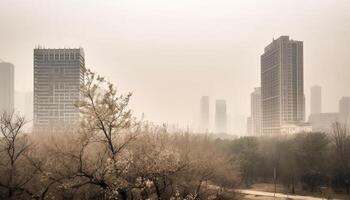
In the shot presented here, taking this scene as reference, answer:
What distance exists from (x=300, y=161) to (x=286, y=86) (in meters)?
59.9

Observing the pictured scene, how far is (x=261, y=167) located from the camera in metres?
51.8

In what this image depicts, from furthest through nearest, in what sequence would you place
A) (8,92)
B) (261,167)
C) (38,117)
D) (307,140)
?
1. (8,92)
2. (38,117)
3. (261,167)
4. (307,140)

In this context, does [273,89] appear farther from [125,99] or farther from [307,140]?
[125,99]

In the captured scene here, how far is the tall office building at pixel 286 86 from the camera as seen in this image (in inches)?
3935

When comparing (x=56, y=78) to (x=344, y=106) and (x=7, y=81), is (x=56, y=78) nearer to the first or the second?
(x=7, y=81)

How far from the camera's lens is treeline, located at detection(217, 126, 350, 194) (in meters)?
43.1

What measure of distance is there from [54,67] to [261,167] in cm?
7938

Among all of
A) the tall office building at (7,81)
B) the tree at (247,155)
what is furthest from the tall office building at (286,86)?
the tall office building at (7,81)

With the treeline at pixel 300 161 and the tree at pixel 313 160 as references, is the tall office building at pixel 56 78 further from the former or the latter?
the tree at pixel 313 160

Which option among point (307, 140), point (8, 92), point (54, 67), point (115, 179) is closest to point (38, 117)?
point (54, 67)

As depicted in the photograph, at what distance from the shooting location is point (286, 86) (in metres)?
101

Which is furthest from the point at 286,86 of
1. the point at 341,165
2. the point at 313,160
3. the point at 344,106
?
the point at 344,106

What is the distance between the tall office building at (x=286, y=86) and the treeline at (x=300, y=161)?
4891cm

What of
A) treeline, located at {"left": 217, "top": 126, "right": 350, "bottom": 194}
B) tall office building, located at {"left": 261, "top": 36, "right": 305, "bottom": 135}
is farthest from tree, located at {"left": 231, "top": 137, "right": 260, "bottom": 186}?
tall office building, located at {"left": 261, "top": 36, "right": 305, "bottom": 135}
